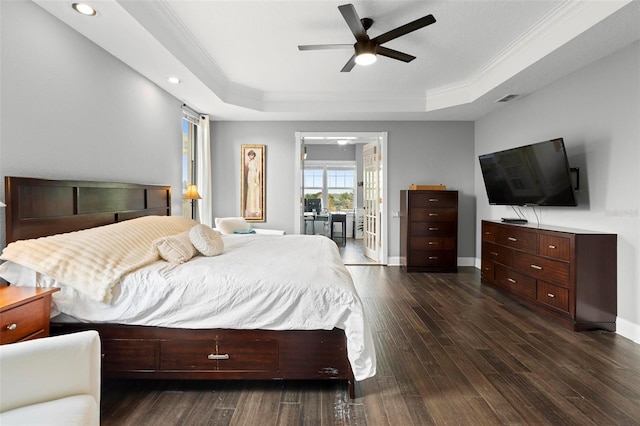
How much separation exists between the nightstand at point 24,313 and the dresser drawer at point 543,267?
158 inches

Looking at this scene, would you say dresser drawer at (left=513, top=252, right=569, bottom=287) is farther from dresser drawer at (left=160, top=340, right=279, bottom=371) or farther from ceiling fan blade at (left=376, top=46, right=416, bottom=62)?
dresser drawer at (left=160, top=340, right=279, bottom=371)

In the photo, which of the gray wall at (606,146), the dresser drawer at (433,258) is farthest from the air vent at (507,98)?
the dresser drawer at (433,258)

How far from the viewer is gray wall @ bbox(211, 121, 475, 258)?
5.71 m

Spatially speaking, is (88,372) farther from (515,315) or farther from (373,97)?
(373,97)

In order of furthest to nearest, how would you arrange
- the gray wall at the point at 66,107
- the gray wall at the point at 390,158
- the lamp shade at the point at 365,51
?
the gray wall at the point at 390,158, the lamp shade at the point at 365,51, the gray wall at the point at 66,107

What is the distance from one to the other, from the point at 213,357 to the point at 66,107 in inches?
89.7

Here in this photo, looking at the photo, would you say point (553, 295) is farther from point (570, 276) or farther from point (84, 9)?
point (84, 9)

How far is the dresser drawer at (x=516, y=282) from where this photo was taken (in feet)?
11.5

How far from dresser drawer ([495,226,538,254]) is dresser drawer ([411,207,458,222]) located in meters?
1.11

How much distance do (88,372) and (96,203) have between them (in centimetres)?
198

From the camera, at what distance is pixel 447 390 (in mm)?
2051

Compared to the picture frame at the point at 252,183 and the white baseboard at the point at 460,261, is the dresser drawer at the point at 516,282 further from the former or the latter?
the picture frame at the point at 252,183

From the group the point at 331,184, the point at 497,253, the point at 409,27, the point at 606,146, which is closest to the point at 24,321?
the point at 409,27

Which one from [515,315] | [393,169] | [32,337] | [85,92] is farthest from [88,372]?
[393,169]
